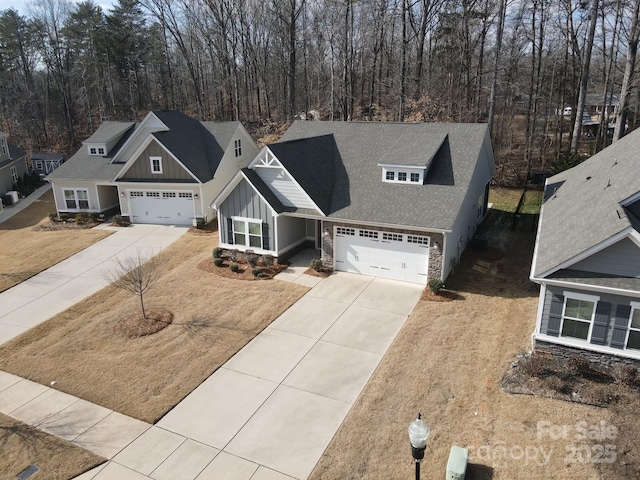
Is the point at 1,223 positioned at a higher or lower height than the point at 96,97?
lower

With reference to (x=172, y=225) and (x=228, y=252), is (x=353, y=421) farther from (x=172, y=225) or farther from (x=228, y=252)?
(x=172, y=225)

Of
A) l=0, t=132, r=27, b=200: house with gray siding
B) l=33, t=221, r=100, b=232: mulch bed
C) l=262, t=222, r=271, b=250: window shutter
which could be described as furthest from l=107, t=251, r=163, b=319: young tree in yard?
l=0, t=132, r=27, b=200: house with gray siding

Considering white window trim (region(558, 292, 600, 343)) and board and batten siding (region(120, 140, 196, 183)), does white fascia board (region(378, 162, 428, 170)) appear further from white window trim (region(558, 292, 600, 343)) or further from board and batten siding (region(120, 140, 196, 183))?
board and batten siding (region(120, 140, 196, 183))

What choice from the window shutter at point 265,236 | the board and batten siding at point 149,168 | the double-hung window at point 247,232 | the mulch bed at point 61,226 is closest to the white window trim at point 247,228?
the double-hung window at point 247,232

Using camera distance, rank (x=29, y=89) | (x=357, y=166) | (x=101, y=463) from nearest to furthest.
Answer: (x=101, y=463) → (x=357, y=166) → (x=29, y=89)

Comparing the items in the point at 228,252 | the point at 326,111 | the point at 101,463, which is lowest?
the point at 101,463

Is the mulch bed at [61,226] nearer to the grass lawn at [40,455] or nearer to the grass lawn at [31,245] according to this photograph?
the grass lawn at [31,245]

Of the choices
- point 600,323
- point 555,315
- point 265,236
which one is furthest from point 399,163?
point 600,323

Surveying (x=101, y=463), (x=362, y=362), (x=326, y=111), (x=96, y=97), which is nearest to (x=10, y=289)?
(x=101, y=463)
